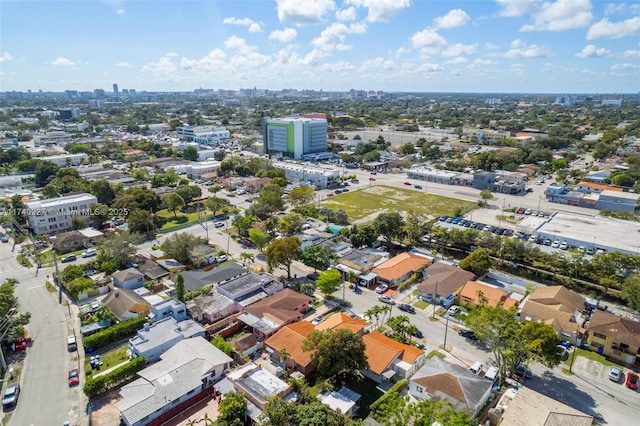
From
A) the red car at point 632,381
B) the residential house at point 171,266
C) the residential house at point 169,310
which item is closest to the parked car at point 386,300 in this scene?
the red car at point 632,381

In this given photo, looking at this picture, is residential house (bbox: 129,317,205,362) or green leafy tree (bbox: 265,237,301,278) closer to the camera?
residential house (bbox: 129,317,205,362)

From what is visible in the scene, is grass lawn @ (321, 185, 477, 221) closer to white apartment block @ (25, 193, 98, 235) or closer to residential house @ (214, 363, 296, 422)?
residential house @ (214, 363, 296, 422)

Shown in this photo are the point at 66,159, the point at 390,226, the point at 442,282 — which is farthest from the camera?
the point at 66,159

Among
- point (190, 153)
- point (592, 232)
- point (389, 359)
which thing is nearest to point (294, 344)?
point (389, 359)

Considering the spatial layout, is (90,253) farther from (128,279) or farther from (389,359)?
(389,359)

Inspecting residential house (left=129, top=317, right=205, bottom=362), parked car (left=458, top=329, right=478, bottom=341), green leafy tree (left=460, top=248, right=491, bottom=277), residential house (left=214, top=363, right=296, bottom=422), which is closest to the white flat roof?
green leafy tree (left=460, top=248, right=491, bottom=277)

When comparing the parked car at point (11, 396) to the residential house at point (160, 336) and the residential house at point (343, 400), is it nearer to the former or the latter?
the residential house at point (160, 336)

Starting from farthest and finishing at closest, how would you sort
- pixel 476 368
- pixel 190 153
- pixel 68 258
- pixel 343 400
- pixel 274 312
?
1. pixel 190 153
2. pixel 68 258
3. pixel 274 312
4. pixel 476 368
5. pixel 343 400
